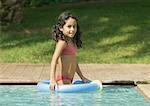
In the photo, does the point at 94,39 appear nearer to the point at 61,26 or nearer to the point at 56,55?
the point at 61,26

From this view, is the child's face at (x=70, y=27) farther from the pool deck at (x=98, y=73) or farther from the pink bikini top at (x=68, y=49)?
the pool deck at (x=98, y=73)

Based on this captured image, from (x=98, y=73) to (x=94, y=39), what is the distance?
15.4 feet

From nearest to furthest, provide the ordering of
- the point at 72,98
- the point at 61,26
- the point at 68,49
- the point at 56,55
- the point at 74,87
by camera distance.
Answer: the point at 72,98 → the point at 74,87 → the point at 56,55 → the point at 61,26 → the point at 68,49

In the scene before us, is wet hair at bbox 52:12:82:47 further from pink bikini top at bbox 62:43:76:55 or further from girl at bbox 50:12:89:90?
pink bikini top at bbox 62:43:76:55

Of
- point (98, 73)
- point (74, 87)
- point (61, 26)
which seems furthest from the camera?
point (98, 73)

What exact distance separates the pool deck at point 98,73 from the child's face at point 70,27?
128 centimetres

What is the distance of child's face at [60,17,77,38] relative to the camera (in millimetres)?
8531

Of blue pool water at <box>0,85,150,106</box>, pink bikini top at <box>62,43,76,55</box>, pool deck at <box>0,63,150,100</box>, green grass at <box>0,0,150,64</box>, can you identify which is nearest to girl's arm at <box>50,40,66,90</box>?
pink bikini top at <box>62,43,76,55</box>

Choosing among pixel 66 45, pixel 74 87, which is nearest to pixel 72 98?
pixel 74 87

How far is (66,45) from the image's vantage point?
8.68 m

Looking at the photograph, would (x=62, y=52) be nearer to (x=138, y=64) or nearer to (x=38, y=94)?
(x=38, y=94)

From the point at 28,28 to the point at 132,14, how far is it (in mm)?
4756

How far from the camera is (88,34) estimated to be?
1608cm

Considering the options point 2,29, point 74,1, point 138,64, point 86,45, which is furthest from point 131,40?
point 74,1
